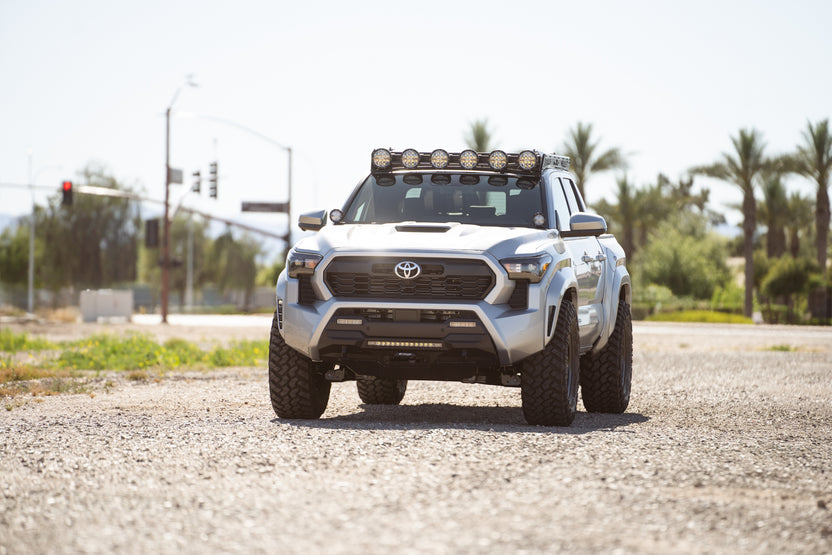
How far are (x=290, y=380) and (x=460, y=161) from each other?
2401mm

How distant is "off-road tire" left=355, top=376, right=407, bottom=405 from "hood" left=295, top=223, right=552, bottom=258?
9.20 feet

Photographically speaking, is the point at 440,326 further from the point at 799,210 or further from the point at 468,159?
the point at 799,210

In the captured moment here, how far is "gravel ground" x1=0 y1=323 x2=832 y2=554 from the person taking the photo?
5055 millimetres

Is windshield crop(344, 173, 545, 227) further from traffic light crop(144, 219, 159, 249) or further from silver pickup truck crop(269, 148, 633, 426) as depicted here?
traffic light crop(144, 219, 159, 249)

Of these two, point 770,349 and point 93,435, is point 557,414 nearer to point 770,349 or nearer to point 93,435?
point 93,435

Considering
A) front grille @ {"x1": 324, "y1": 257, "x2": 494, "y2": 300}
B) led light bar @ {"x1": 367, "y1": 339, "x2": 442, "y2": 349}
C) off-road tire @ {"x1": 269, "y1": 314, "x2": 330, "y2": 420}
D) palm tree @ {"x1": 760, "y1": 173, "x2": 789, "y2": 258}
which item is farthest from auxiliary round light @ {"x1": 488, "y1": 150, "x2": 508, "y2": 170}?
palm tree @ {"x1": 760, "y1": 173, "x2": 789, "y2": 258}

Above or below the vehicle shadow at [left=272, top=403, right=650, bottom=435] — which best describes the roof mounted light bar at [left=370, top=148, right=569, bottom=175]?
above

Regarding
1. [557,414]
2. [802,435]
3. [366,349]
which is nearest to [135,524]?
[366,349]

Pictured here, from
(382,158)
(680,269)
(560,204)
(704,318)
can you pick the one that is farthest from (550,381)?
(680,269)

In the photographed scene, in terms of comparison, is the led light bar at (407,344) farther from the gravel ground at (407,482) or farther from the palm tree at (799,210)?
the palm tree at (799,210)

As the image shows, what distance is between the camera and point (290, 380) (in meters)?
9.49

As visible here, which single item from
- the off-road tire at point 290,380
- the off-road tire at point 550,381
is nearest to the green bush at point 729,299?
the off-road tire at point 550,381

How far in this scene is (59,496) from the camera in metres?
5.98

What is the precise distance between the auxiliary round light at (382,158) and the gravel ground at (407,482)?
7.28 ft
